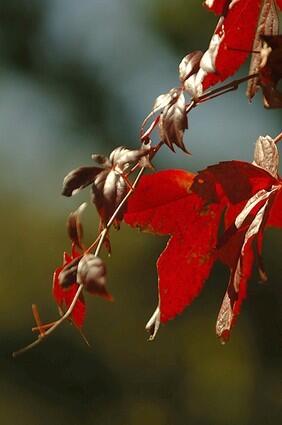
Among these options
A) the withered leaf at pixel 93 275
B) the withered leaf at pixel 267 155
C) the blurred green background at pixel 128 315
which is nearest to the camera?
the withered leaf at pixel 93 275

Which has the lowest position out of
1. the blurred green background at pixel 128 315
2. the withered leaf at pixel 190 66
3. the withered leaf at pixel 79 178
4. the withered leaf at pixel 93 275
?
the blurred green background at pixel 128 315

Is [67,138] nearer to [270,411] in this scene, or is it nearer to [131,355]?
[131,355]

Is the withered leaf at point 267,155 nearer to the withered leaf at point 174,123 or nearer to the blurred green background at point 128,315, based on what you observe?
the withered leaf at point 174,123

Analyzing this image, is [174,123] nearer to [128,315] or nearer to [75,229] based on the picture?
[75,229]

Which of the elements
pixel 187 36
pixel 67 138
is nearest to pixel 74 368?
pixel 67 138

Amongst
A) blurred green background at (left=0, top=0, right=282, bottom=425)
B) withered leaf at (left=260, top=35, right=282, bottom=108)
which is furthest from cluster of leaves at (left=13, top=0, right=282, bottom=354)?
blurred green background at (left=0, top=0, right=282, bottom=425)

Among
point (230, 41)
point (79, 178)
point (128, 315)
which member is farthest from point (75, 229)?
point (128, 315)

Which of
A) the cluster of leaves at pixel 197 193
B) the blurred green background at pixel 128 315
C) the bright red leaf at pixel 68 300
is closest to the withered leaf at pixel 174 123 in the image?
the cluster of leaves at pixel 197 193
